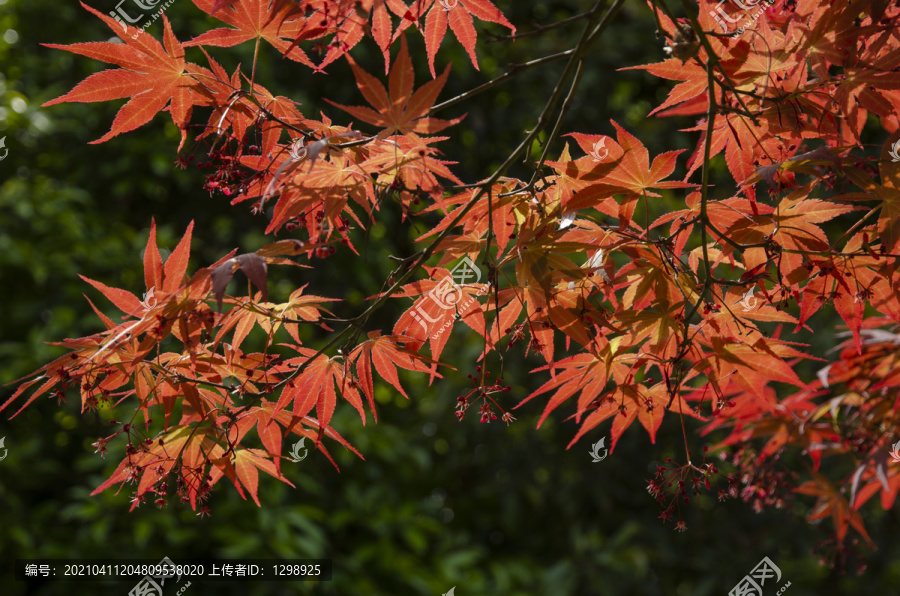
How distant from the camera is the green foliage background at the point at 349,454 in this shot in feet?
7.41

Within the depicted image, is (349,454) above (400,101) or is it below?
below

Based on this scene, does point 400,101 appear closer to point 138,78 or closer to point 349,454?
point 138,78

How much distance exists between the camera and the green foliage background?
2258 mm

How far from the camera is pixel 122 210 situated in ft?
9.76

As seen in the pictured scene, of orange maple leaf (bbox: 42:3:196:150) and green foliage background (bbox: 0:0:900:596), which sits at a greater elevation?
orange maple leaf (bbox: 42:3:196:150)

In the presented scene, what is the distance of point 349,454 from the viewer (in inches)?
97.6

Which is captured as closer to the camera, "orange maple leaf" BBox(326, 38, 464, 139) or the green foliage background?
"orange maple leaf" BBox(326, 38, 464, 139)

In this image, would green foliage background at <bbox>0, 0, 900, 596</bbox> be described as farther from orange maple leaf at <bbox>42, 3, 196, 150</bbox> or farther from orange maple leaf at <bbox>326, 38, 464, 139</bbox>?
orange maple leaf at <bbox>326, 38, 464, 139</bbox>

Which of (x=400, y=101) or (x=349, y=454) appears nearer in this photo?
(x=400, y=101)

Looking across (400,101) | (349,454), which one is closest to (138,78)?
(400,101)

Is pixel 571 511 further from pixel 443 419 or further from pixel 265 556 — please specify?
pixel 265 556

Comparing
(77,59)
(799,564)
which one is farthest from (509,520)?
(77,59)

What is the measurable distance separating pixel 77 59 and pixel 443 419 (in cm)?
217

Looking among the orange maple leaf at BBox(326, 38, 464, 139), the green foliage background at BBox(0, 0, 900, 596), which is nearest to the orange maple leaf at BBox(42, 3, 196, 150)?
the orange maple leaf at BBox(326, 38, 464, 139)
